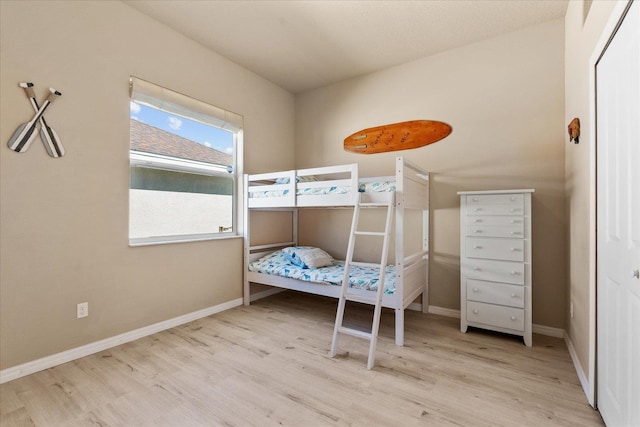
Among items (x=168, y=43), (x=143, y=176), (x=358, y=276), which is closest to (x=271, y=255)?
(x=358, y=276)

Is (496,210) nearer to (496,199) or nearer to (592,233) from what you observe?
(496,199)

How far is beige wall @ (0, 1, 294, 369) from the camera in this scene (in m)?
1.91

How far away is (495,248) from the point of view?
98.3 inches

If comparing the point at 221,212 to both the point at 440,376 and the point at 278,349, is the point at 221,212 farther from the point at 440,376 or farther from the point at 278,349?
the point at 440,376

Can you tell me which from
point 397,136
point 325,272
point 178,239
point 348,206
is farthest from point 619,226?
point 178,239

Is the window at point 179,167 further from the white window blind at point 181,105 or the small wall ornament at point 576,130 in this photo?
the small wall ornament at point 576,130

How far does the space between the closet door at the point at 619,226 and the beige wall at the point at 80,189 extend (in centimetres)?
307

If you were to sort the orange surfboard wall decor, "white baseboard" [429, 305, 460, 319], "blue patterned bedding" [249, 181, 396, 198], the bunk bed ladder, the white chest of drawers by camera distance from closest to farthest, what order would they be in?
the bunk bed ladder, the white chest of drawers, "blue patterned bedding" [249, 181, 396, 198], "white baseboard" [429, 305, 460, 319], the orange surfboard wall decor

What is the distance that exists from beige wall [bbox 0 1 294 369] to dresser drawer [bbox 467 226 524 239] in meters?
2.65

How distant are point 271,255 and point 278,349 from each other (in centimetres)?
141

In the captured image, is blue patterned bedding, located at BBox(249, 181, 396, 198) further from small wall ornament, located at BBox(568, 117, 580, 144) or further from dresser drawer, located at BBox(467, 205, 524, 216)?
small wall ornament, located at BBox(568, 117, 580, 144)

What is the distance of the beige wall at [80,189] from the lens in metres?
1.91

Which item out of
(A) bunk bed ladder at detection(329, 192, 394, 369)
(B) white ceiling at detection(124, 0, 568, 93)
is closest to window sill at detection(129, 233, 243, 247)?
(A) bunk bed ladder at detection(329, 192, 394, 369)

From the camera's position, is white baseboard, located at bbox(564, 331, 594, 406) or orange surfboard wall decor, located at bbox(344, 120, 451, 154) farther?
orange surfboard wall decor, located at bbox(344, 120, 451, 154)
